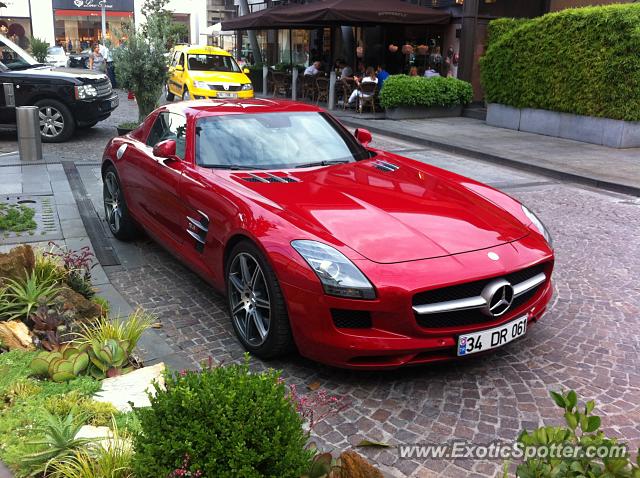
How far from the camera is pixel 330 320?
3404 mm

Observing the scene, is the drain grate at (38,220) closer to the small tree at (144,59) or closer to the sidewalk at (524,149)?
the small tree at (144,59)

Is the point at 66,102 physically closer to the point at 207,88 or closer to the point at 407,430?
the point at 207,88

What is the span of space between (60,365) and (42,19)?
51.7m

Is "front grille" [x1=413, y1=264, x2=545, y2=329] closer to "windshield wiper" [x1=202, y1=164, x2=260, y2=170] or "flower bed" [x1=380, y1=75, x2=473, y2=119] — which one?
"windshield wiper" [x1=202, y1=164, x2=260, y2=170]

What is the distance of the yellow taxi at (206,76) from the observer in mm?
17391

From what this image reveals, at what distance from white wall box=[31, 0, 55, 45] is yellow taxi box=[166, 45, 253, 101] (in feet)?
111

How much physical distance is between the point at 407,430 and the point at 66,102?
37.4 ft

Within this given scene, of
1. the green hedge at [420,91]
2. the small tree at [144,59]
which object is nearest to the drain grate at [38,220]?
the small tree at [144,59]

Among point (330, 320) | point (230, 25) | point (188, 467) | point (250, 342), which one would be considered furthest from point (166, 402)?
point (230, 25)

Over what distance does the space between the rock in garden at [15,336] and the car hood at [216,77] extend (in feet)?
48.0

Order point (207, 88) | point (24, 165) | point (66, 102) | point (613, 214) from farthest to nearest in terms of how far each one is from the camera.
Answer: point (207, 88) < point (66, 102) < point (24, 165) < point (613, 214)

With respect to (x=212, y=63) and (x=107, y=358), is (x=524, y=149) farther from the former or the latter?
(x=107, y=358)

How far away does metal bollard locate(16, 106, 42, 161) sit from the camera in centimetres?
1038

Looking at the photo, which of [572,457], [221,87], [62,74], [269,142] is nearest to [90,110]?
[62,74]
